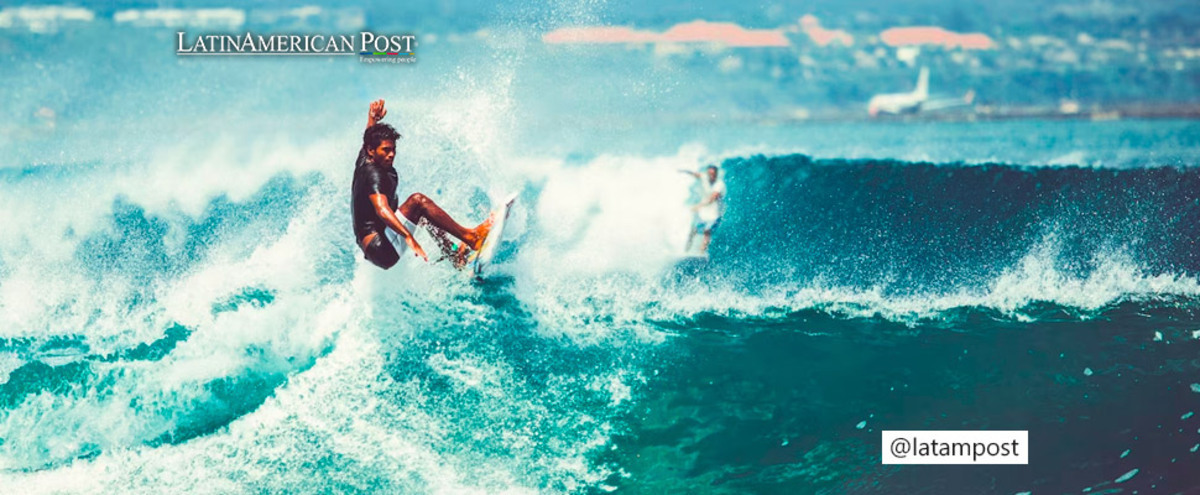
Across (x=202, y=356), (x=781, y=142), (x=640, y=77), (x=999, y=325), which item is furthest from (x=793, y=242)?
(x=640, y=77)

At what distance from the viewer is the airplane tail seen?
57531 millimetres

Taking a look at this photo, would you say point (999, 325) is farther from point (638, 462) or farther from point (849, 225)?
point (638, 462)

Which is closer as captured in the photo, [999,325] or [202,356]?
[202,356]

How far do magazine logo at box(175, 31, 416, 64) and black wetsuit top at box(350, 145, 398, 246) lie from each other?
63.0 inches

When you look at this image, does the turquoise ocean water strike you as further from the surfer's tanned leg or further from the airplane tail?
the airplane tail

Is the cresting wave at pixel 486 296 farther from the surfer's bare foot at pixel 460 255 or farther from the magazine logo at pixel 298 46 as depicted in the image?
the magazine logo at pixel 298 46

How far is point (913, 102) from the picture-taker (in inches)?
2211

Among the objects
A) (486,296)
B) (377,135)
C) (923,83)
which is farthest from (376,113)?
(923,83)

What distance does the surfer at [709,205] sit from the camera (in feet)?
24.4

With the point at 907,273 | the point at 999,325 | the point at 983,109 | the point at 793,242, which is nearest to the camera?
the point at 999,325

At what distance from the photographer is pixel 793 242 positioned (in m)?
7.28

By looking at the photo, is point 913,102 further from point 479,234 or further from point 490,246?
point 479,234

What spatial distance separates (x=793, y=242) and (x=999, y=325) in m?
1.97

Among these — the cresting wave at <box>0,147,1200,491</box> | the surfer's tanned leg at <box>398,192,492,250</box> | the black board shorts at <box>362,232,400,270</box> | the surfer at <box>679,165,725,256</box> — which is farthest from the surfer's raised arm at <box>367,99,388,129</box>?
the surfer at <box>679,165,725,256</box>
